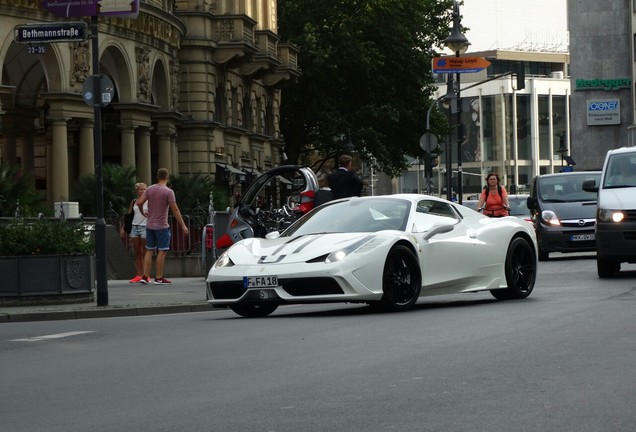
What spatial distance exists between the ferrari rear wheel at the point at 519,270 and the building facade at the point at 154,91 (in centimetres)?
2357

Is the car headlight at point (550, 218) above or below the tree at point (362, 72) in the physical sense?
below

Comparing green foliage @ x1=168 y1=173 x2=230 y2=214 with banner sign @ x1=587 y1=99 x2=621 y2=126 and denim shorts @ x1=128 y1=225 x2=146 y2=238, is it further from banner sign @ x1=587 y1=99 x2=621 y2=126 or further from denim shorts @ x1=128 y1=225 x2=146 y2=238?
banner sign @ x1=587 y1=99 x2=621 y2=126

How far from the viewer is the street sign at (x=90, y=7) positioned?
62.7ft

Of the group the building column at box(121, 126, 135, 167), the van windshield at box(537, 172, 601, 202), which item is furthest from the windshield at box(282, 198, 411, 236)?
the building column at box(121, 126, 135, 167)

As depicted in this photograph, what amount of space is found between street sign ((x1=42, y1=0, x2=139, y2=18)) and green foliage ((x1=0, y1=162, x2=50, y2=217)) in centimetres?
1087

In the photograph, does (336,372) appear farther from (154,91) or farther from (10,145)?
(10,145)

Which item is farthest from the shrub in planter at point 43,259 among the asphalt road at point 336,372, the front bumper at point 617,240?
the front bumper at point 617,240

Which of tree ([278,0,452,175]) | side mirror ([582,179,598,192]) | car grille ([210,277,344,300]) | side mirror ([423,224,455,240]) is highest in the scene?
tree ([278,0,452,175])

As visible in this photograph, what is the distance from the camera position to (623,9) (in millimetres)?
118125

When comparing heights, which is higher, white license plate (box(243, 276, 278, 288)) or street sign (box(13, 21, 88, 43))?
street sign (box(13, 21, 88, 43))

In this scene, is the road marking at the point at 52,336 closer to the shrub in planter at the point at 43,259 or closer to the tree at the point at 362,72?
the shrub in planter at the point at 43,259

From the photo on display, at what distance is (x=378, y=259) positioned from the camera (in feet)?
51.7

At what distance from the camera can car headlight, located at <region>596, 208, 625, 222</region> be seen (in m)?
21.7

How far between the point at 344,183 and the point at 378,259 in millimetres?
7354
